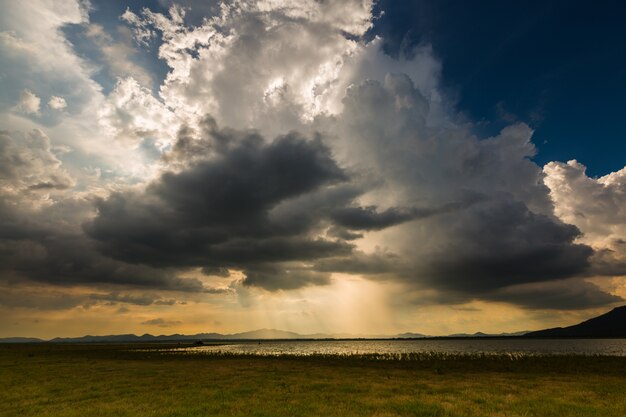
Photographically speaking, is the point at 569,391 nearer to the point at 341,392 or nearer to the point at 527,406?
the point at 527,406

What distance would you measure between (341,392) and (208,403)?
10.1m

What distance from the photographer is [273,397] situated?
88.3 feet

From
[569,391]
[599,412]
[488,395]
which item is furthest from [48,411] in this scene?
[569,391]

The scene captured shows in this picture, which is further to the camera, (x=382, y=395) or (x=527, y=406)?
(x=382, y=395)

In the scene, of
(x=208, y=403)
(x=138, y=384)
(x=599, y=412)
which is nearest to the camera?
(x=599, y=412)

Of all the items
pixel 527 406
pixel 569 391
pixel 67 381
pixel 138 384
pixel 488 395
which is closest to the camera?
pixel 527 406

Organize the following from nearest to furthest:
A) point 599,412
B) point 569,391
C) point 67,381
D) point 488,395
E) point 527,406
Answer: point 599,412 < point 527,406 < point 488,395 < point 569,391 < point 67,381

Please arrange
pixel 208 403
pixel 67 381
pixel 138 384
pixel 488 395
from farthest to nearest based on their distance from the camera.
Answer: pixel 67 381 < pixel 138 384 < pixel 488 395 < pixel 208 403

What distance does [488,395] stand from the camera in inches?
1052

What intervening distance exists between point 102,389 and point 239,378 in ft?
41.1

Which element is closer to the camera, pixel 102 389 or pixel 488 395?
pixel 488 395

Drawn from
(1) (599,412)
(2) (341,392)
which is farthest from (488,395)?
(2) (341,392)

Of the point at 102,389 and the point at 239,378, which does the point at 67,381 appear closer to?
the point at 102,389

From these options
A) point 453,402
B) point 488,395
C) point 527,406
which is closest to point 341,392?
point 453,402
